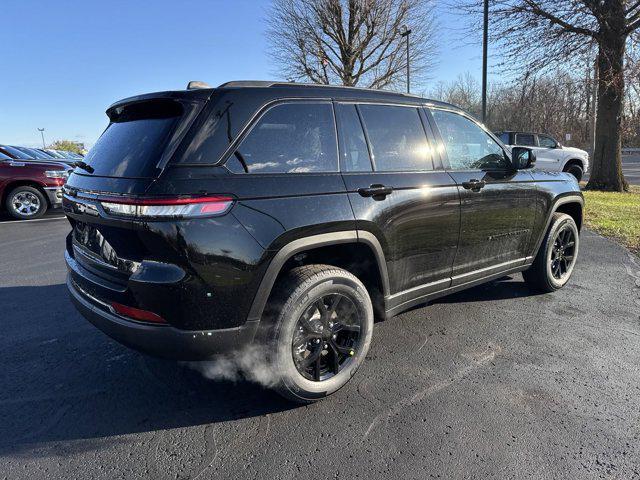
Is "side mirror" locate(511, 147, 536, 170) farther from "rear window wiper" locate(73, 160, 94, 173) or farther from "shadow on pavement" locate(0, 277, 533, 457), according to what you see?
"rear window wiper" locate(73, 160, 94, 173)

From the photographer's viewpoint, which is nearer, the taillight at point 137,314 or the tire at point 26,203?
the taillight at point 137,314

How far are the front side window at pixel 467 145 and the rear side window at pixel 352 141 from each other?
0.88m

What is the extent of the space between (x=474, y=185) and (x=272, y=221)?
191 centimetres

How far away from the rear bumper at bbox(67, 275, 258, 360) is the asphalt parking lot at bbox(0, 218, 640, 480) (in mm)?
499

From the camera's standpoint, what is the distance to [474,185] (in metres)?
3.45

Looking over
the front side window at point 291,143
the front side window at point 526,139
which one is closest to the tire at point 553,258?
the front side window at point 291,143

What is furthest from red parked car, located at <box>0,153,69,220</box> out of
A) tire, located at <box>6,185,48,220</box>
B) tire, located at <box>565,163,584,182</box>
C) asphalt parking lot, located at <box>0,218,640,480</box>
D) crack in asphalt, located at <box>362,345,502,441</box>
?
tire, located at <box>565,163,584,182</box>

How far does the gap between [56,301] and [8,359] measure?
1303 mm

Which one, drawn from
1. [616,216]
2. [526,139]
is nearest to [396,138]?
[616,216]

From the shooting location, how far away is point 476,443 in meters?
2.29

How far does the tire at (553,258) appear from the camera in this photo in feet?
14.3

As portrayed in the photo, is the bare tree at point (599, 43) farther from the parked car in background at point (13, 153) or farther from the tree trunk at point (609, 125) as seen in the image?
the parked car in background at point (13, 153)

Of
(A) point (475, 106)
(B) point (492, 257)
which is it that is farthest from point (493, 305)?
Answer: (A) point (475, 106)

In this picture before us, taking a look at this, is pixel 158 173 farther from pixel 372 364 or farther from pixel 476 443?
pixel 476 443
